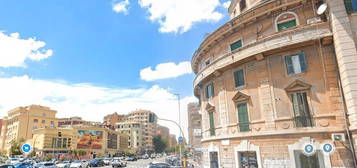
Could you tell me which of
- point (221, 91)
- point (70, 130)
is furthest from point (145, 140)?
point (221, 91)

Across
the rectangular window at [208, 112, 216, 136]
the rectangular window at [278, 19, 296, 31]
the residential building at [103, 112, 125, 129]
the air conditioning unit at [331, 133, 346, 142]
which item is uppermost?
the residential building at [103, 112, 125, 129]

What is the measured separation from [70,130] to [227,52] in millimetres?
71382

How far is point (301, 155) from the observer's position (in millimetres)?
14555

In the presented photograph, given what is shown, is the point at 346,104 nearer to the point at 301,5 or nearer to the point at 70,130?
the point at 301,5

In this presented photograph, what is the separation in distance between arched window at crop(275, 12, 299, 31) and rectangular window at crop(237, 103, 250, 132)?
20.2 feet

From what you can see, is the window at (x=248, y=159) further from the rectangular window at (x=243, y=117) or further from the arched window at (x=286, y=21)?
the arched window at (x=286, y=21)

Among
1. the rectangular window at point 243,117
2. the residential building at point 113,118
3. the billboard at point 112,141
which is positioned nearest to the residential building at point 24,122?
the billboard at point 112,141

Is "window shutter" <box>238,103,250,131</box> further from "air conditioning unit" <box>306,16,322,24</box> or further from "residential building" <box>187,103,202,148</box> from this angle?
"residential building" <box>187,103,202,148</box>

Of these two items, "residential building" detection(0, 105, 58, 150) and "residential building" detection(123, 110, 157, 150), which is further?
"residential building" detection(123, 110, 157, 150)

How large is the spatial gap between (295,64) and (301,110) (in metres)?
3.08

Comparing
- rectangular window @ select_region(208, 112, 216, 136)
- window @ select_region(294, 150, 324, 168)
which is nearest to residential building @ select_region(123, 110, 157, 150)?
rectangular window @ select_region(208, 112, 216, 136)

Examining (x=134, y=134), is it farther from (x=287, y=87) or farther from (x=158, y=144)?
(x=287, y=87)

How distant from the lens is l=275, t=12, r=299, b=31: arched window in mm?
16375

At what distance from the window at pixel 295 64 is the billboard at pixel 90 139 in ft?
252
